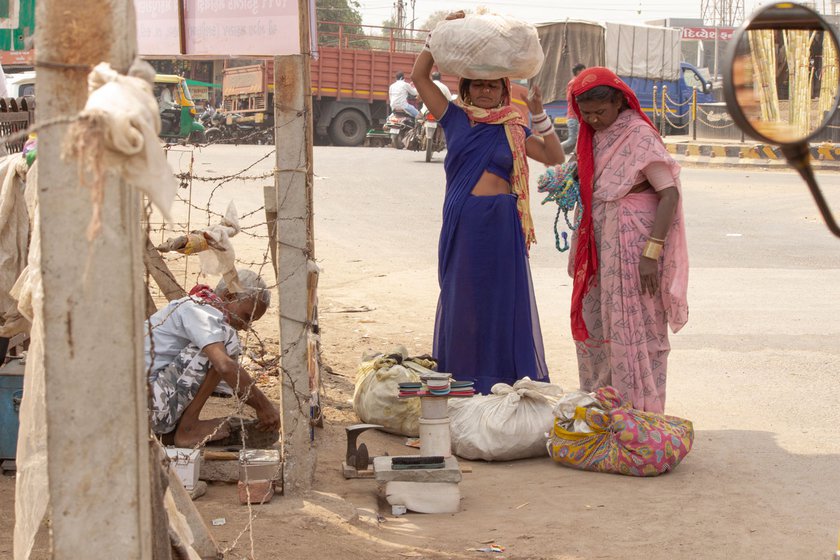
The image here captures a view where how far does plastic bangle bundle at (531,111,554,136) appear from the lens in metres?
5.55

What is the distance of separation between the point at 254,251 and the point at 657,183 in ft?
20.8

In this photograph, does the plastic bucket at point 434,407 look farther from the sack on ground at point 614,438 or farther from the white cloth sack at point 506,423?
the sack on ground at point 614,438

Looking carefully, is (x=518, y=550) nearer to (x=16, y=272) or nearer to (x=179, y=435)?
(x=179, y=435)

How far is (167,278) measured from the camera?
6043 mm

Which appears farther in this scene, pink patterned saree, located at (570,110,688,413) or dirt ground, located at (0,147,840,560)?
pink patterned saree, located at (570,110,688,413)

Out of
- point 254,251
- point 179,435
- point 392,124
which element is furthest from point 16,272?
point 392,124

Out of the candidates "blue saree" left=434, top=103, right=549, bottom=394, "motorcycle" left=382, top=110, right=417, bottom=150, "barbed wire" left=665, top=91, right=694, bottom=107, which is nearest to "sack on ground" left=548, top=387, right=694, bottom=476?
"blue saree" left=434, top=103, right=549, bottom=394

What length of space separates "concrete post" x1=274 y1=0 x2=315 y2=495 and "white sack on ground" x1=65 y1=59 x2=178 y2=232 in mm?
2299

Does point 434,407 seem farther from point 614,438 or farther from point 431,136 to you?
point 431,136

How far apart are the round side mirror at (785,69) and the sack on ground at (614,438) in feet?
9.07

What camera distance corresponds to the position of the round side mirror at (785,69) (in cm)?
165

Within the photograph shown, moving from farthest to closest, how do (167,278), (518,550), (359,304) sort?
(359,304) < (167,278) < (518,550)

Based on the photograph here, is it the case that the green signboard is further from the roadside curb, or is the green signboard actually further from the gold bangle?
the roadside curb

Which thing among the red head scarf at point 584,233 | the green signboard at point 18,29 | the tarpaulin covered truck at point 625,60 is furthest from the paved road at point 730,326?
the tarpaulin covered truck at point 625,60
